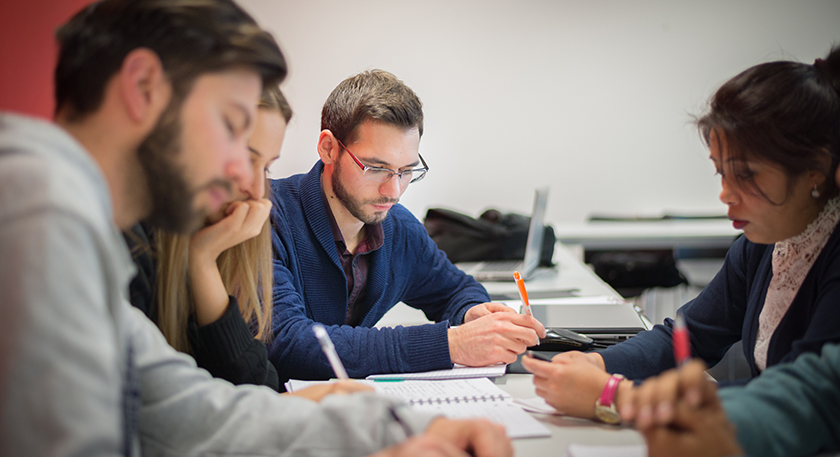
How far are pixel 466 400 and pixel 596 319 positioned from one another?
2.17 feet

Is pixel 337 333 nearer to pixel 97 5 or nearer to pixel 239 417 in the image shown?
pixel 239 417

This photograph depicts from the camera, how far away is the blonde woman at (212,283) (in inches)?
42.0

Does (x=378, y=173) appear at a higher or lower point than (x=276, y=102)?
lower

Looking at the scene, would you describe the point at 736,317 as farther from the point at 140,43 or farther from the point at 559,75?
the point at 559,75

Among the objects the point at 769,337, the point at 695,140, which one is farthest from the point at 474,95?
the point at 769,337

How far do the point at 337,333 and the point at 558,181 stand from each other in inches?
140

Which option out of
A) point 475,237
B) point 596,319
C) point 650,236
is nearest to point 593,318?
point 596,319

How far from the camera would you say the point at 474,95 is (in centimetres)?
443

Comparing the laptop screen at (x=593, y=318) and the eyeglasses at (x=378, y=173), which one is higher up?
the eyeglasses at (x=378, y=173)

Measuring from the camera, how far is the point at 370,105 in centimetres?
157

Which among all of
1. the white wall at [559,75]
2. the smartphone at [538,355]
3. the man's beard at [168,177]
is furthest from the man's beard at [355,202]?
the white wall at [559,75]

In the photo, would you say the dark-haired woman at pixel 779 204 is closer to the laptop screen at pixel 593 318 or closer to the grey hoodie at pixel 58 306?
the laptop screen at pixel 593 318

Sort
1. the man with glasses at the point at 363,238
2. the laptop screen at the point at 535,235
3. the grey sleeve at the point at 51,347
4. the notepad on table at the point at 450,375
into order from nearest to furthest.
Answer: the grey sleeve at the point at 51,347 → the notepad on table at the point at 450,375 → the man with glasses at the point at 363,238 → the laptop screen at the point at 535,235

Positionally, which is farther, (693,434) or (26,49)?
(26,49)
